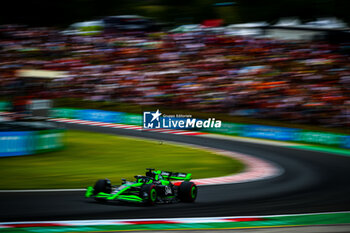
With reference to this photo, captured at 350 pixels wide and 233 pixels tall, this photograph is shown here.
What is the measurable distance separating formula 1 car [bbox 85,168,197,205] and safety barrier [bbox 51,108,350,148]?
1363 centimetres

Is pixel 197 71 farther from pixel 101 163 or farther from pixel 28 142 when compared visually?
pixel 28 142

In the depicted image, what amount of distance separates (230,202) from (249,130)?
14.5 metres

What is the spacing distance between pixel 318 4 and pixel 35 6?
3749 mm

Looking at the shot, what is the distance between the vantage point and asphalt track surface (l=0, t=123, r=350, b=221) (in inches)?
325

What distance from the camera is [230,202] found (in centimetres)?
986

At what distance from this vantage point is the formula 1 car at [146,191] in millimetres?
8906

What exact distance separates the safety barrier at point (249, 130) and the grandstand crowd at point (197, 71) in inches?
37.0

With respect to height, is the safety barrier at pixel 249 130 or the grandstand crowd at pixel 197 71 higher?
the grandstand crowd at pixel 197 71

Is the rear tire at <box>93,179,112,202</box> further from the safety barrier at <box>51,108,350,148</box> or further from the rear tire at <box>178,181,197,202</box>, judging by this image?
the safety barrier at <box>51,108,350,148</box>

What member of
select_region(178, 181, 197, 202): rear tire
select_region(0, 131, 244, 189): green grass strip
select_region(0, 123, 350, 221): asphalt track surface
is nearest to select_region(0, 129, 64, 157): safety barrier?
select_region(0, 131, 244, 189): green grass strip

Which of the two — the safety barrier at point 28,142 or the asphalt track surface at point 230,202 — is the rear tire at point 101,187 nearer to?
the asphalt track surface at point 230,202

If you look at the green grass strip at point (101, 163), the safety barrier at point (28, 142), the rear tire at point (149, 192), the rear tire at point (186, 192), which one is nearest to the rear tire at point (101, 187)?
the rear tire at point (149, 192)

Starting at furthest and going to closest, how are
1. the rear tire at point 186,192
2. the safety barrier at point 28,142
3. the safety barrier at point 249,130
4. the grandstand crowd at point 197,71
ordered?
the grandstand crowd at point 197,71
the safety barrier at point 249,130
the safety barrier at point 28,142
the rear tire at point 186,192

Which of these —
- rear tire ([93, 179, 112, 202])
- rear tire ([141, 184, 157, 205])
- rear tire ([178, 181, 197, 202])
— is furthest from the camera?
rear tire ([178, 181, 197, 202])
